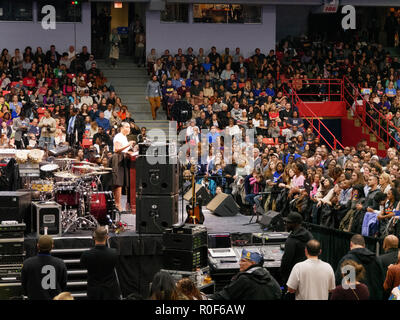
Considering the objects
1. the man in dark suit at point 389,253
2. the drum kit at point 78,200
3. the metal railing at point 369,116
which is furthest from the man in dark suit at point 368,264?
the metal railing at point 369,116

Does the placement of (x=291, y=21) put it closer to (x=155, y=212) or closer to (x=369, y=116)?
(x=369, y=116)

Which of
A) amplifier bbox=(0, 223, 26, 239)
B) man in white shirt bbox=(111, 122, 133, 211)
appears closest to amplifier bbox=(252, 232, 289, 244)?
man in white shirt bbox=(111, 122, 133, 211)

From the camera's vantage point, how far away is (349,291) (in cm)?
731

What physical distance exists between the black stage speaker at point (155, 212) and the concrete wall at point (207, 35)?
1454 cm

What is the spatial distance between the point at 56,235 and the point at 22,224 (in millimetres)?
803

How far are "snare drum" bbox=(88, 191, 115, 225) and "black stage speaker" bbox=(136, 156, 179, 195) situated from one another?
109 cm

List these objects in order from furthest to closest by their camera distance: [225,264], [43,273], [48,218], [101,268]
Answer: [48,218] → [225,264] → [101,268] → [43,273]

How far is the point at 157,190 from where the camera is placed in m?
11.5

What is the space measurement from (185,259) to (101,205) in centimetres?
298

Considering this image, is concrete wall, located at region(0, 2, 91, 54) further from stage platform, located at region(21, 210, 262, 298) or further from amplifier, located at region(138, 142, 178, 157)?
amplifier, located at region(138, 142, 178, 157)

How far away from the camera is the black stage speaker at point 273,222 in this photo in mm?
13016

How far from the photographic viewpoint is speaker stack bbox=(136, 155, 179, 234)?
11461mm

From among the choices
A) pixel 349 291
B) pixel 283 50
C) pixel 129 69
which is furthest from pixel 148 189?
pixel 283 50

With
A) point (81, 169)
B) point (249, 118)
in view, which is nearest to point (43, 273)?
point (81, 169)
